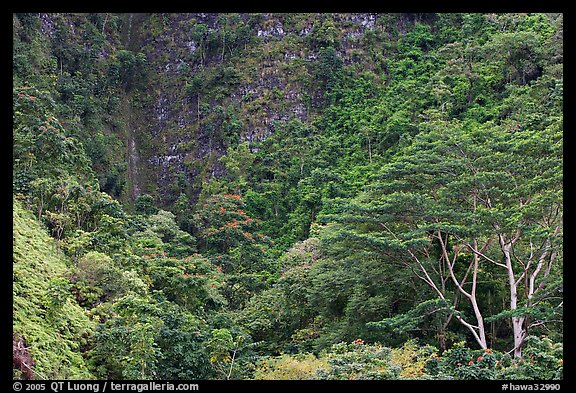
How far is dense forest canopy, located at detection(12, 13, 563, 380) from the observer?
9.47 meters

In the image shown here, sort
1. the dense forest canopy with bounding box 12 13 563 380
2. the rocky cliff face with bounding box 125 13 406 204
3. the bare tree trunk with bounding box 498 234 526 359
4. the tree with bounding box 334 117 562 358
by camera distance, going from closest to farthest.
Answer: the dense forest canopy with bounding box 12 13 563 380
the bare tree trunk with bounding box 498 234 526 359
the tree with bounding box 334 117 562 358
the rocky cliff face with bounding box 125 13 406 204

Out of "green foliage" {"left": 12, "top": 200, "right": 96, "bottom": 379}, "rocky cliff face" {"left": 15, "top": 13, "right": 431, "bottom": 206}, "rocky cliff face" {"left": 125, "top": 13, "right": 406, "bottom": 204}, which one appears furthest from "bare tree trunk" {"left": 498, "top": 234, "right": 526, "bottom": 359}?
"rocky cliff face" {"left": 125, "top": 13, "right": 406, "bottom": 204}

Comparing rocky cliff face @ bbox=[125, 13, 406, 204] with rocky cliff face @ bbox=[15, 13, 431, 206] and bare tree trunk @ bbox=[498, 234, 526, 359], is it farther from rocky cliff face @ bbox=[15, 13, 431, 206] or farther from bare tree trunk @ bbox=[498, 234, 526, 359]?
bare tree trunk @ bbox=[498, 234, 526, 359]

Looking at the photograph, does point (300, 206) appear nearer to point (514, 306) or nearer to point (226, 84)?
point (226, 84)

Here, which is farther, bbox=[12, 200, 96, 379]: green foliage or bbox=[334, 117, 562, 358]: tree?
bbox=[334, 117, 562, 358]: tree

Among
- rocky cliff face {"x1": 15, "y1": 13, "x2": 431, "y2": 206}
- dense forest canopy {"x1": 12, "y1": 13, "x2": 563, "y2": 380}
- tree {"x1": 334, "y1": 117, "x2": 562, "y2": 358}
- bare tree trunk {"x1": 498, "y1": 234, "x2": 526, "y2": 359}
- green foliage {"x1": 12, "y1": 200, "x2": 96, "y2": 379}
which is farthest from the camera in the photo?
rocky cliff face {"x1": 15, "y1": 13, "x2": 431, "y2": 206}

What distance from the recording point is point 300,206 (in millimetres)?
24297

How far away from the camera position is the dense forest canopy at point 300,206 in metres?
9.47

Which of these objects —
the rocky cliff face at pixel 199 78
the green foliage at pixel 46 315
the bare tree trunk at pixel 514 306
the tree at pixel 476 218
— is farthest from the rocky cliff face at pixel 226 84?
the green foliage at pixel 46 315

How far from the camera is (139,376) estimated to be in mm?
8219

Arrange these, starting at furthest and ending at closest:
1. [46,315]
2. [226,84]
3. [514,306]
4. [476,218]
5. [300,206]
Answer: [226,84], [300,206], [476,218], [514,306], [46,315]

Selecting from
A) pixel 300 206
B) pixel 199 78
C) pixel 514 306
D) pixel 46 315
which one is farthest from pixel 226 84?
pixel 46 315

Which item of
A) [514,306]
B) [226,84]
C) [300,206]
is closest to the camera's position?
[514,306]
